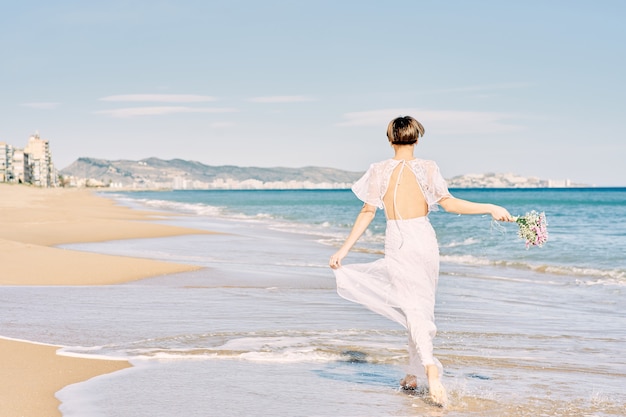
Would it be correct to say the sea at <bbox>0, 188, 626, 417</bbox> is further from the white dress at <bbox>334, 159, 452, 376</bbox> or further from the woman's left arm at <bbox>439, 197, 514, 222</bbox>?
the woman's left arm at <bbox>439, 197, 514, 222</bbox>

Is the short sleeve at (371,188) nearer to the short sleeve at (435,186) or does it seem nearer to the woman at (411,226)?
the woman at (411,226)

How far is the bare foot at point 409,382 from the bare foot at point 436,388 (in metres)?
0.41

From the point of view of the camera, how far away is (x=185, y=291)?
11.6 meters

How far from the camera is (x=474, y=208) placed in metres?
5.69

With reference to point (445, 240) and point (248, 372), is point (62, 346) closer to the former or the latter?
point (248, 372)

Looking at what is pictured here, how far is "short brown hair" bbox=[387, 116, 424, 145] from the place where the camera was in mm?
5738

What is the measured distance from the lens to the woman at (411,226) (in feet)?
18.7

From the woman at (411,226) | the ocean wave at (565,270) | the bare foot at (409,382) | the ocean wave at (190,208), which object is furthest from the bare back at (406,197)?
the ocean wave at (190,208)

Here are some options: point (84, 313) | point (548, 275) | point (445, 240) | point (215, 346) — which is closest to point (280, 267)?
point (548, 275)

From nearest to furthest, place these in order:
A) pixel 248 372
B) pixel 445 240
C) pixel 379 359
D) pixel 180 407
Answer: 1. pixel 180 407
2. pixel 248 372
3. pixel 379 359
4. pixel 445 240

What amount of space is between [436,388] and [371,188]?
1570 millimetres

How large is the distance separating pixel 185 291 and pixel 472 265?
9504 mm

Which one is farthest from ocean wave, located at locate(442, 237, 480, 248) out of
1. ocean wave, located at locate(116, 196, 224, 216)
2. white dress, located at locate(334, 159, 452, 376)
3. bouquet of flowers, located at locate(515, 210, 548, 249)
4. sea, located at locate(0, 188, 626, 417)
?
ocean wave, located at locate(116, 196, 224, 216)

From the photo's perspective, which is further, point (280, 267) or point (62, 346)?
point (280, 267)
